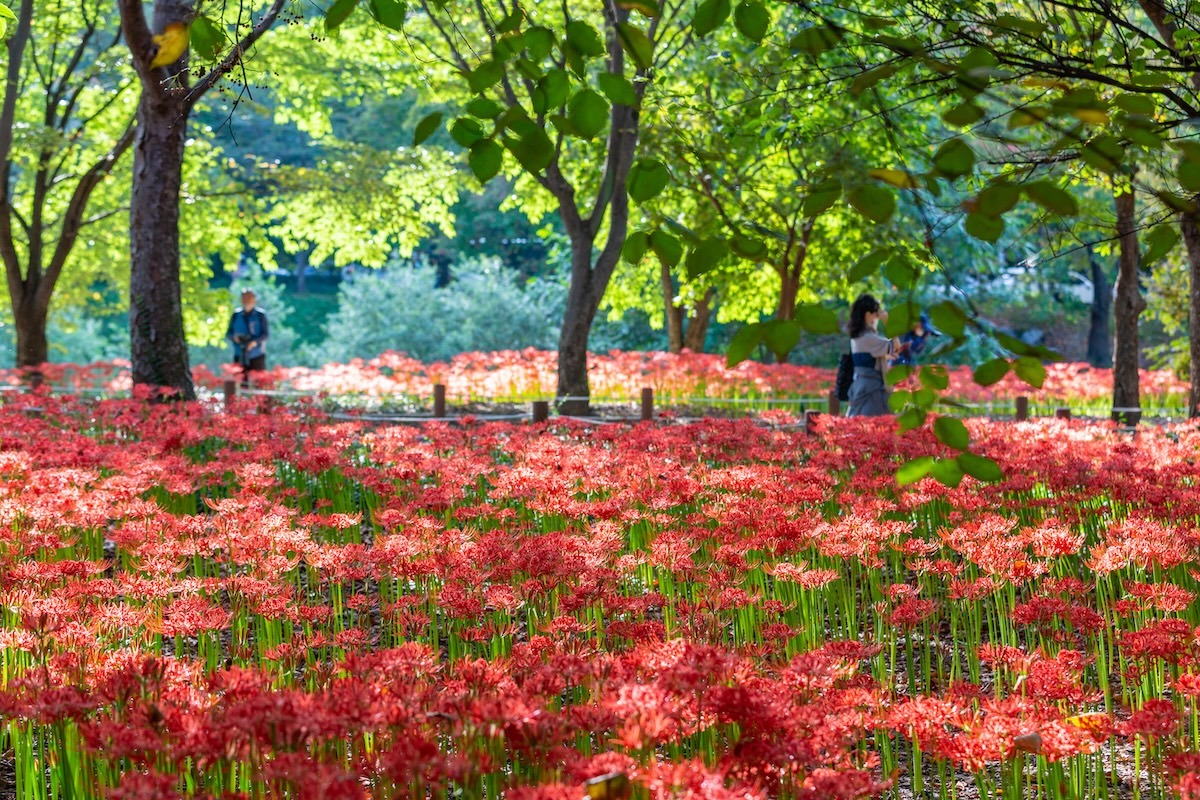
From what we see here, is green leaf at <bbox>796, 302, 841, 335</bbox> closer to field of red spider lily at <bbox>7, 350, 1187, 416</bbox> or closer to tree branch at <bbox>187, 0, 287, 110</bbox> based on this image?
tree branch at <bbox>187, 0, 287, 110</bbox>

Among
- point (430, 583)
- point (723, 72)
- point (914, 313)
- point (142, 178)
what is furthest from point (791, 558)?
point (723, 72)

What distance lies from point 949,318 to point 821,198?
0.43 meters

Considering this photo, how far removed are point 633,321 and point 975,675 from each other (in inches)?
1203

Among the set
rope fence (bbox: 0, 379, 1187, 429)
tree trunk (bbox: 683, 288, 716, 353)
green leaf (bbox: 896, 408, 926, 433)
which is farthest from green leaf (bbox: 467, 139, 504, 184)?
A: tree trunk (bbox: 683, 288, 716, 353)

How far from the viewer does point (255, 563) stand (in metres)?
4.87

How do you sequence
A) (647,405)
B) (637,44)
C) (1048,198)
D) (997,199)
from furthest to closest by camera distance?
(647,405), (637,44), (997,199), (1048,198)

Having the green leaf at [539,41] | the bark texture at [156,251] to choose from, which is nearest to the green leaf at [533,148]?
the green leaf at [539,41]

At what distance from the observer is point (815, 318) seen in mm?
2586

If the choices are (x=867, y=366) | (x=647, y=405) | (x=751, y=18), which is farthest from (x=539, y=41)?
(x=647, y=405)

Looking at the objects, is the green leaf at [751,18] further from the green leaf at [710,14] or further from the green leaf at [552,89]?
the green leaf at [552,89]

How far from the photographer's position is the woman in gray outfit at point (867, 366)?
1215 centimetres

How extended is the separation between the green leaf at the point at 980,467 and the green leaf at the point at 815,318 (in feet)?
1.61

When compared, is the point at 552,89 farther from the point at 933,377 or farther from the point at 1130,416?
the point at 1130,416

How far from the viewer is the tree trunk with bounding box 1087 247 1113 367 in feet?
119
